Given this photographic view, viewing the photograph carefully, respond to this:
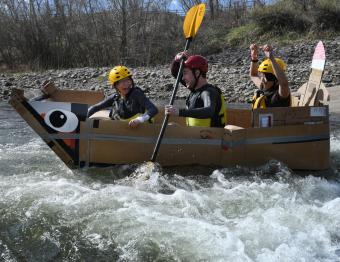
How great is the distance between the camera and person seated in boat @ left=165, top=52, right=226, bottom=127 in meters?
5.55

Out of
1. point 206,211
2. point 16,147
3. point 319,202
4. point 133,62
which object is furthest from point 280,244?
point 133,62

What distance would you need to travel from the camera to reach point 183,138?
18.5 feet

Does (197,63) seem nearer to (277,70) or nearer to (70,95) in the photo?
(277,70)

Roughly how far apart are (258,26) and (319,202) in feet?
72.6

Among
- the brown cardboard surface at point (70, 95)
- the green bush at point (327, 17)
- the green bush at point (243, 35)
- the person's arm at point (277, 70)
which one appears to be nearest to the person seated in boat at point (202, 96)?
the person's arm at point (277, 70)

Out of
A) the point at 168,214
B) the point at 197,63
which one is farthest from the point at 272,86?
the point at 168,214

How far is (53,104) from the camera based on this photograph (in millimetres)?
5367

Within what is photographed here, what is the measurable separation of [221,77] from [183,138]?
1129 cm

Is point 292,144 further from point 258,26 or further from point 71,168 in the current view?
point 258,26

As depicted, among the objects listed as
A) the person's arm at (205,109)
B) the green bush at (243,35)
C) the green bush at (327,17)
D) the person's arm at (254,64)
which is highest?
the green bush at (327,17)

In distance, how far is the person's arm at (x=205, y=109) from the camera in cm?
544

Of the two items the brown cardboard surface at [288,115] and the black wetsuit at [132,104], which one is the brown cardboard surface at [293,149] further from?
the black wetsuit at [132,104]

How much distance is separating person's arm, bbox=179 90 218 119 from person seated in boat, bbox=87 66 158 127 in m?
0.38

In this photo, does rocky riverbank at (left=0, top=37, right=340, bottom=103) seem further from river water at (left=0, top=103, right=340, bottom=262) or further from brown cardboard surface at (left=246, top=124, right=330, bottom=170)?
river water at (left=0, top=103, right=340, bottom=262)
